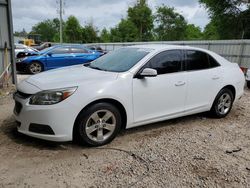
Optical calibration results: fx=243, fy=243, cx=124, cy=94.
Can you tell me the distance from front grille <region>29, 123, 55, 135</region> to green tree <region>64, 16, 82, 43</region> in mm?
40460

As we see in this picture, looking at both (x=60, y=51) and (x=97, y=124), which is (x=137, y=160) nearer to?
(x=97, y=124)

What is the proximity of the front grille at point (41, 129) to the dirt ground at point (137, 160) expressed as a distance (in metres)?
0.30

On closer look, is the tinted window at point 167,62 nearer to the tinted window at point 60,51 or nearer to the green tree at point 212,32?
the tinted window at point 60,51

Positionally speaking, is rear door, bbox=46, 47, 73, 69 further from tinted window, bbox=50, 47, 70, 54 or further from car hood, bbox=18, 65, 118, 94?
car hood, bbox=18, 65, 118, 94

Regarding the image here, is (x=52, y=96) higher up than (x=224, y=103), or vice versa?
(x=52, y=96)

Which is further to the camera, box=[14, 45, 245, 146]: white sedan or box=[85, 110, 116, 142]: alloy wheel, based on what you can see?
box=[85, 110, 116, 142]: alloy wheel

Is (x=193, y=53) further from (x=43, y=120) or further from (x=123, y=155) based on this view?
(x=43, y=120)

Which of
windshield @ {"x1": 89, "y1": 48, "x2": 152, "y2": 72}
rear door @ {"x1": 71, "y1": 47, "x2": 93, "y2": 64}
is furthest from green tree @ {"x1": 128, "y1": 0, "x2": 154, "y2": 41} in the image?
windshield @ {"x1": 89, "y1": 48, "x2": 152, "y2": 72}

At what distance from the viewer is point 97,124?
353 centimetres

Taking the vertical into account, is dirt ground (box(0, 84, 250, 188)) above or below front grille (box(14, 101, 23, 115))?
below

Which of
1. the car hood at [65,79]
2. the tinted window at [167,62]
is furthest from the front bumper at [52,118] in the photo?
the tinted window at [167,62]

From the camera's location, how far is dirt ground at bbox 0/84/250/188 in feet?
9.26

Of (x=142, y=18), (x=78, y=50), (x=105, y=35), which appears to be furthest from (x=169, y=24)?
(x=78, y=50)

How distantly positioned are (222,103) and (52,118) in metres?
3.55
